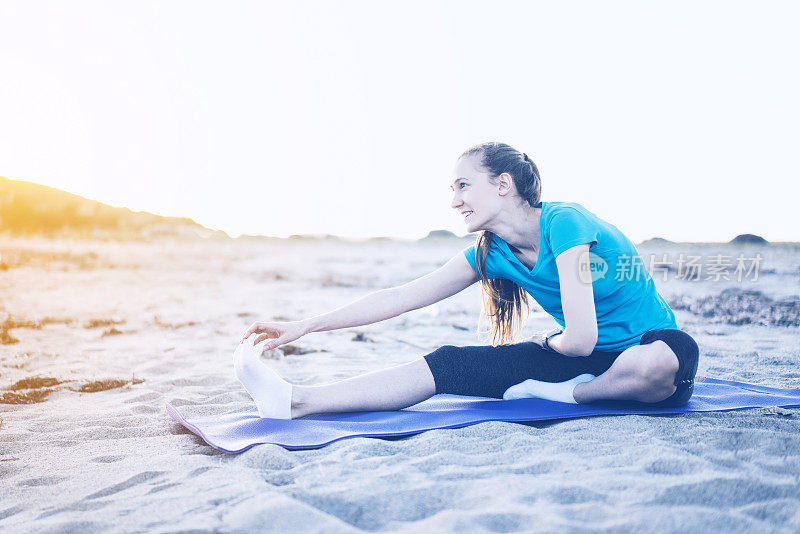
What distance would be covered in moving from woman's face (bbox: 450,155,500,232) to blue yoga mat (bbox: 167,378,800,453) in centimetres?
76

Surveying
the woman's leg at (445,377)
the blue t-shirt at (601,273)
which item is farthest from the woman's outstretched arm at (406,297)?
the woman's leg at (445,377)

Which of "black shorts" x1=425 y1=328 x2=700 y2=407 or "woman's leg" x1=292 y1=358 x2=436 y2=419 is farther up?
"black shorts" x1=425 y1=328 x2=700 y2=407

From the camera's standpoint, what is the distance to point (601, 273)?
2.25 metres

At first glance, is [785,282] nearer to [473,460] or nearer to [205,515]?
[473,460]

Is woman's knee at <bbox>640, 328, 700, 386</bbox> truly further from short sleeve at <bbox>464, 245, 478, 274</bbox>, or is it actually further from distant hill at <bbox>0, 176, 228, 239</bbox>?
distant hill at <bbox>0, 176, 228, 239</bbox>

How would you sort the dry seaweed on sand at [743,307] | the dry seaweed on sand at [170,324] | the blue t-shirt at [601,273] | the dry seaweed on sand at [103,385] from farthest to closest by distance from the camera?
the dry seaweed on sand at [170,324] < the dry seaweed on sand at [743,307] < the dry seaweed on sand at [103,385] < the blue t-shirt at [601,273]

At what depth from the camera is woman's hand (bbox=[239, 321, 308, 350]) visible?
235cm

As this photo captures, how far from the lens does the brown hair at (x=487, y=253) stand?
2340 millimetres

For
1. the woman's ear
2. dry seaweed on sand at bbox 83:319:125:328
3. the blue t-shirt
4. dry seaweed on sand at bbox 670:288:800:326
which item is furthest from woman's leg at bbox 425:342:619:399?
dry seaweed on sand at bbox 83:319:125:328

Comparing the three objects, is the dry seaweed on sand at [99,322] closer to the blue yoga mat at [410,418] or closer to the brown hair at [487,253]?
the blue yoga mat at [410,418]

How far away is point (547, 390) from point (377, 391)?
2.38 feet

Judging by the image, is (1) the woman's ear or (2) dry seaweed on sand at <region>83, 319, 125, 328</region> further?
(2) dry seaweed on sand at <region>83, 319, 125, 328</region>

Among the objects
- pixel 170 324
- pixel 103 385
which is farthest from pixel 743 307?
pixel 103 385

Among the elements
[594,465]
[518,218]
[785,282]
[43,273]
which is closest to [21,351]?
[518,218]
